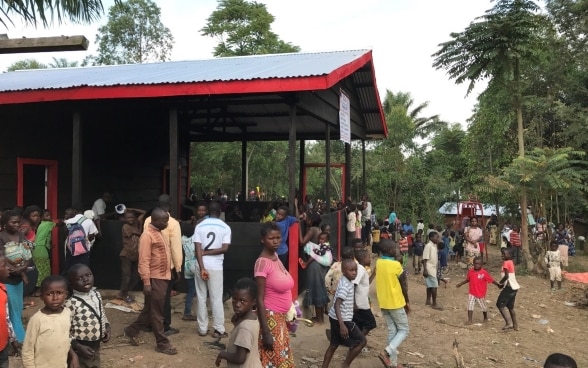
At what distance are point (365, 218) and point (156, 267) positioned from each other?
992 centimetres

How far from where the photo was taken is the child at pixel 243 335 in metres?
3.12

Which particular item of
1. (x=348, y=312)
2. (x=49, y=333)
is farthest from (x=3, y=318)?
(x=348, y=312)

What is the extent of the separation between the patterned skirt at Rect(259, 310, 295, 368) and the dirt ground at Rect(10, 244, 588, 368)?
167 cm

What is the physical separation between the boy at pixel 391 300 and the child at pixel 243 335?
2.42m

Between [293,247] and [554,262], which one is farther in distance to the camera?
[554,262]

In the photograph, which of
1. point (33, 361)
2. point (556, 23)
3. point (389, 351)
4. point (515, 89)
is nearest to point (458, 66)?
point (515, 89)

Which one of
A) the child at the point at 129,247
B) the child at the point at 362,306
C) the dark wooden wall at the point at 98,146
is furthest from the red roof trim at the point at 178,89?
the child at the point at 362,306

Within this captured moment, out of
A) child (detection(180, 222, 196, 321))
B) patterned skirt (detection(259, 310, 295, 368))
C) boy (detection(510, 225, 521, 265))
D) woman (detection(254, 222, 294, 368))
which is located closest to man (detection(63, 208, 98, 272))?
child (detection(180, 222, 196, 321))

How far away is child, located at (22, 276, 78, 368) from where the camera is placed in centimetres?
302

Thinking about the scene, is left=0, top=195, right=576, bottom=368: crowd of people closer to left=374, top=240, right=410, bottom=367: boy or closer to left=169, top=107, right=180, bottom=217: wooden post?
left=374, top=240, right=410, bottom=367: boy

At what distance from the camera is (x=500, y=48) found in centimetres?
1325

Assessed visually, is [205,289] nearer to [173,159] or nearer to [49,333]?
[173,159]

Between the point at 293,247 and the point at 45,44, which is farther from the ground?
the point at 45,44

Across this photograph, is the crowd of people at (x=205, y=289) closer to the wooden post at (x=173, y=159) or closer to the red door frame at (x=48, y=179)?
the wooden post at (x=173, y=159)
